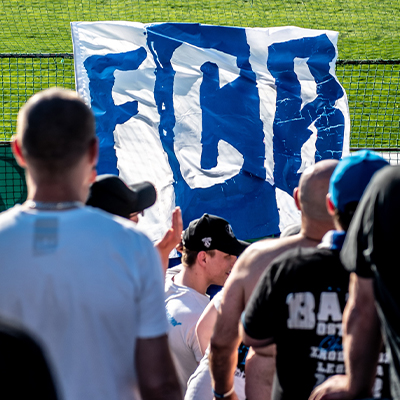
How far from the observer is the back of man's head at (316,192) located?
2457mm

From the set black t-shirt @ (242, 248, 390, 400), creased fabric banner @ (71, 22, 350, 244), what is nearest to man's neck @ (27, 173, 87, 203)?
black t-shirt @ (242, 248, 390, 400)

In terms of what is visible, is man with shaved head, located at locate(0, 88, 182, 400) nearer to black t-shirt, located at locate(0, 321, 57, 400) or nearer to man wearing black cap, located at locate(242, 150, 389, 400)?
black t-shirt, located at locate(0, 321, 57, 400)

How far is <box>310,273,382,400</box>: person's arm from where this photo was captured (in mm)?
1950

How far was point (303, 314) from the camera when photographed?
2162 millimetres

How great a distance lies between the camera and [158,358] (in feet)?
5.62

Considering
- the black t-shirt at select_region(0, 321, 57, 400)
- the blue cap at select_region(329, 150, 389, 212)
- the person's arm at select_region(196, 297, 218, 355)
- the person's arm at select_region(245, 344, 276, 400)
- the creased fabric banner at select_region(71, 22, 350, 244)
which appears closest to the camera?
the black t-shirt at select_region(0, 321, 57, 400)

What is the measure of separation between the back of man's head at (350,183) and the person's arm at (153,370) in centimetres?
82

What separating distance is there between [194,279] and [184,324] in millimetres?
363

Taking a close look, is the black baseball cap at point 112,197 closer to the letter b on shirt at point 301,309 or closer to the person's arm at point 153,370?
the letter b on shirt at point 301,309

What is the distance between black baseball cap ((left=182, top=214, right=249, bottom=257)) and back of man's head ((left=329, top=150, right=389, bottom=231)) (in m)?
1.55

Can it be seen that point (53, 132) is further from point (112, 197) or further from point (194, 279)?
point (194, 279)

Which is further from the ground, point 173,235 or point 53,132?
point 53,132

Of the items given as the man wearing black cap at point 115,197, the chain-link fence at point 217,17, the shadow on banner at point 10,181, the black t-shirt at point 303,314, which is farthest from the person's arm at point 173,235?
the chain-link fence at point 217,17

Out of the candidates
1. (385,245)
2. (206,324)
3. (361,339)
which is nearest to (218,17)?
(206,324)
